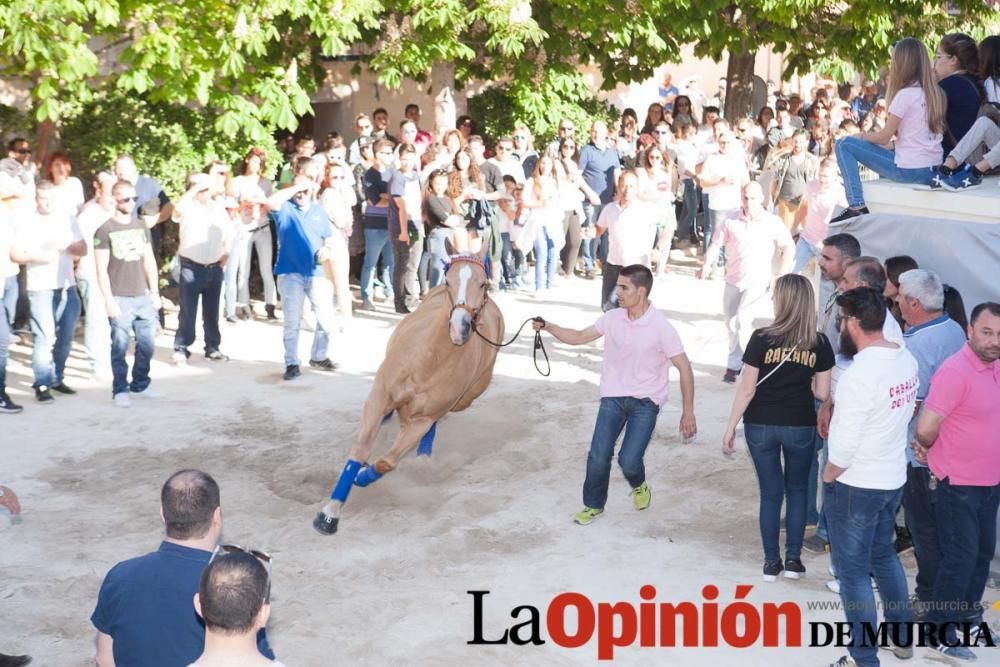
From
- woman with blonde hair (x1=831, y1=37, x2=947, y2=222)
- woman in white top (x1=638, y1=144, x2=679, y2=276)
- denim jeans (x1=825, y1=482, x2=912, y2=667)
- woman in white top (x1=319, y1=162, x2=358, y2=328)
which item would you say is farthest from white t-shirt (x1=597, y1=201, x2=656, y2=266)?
denim jeans (x1=825, y1=482, x2=912, y2=667)

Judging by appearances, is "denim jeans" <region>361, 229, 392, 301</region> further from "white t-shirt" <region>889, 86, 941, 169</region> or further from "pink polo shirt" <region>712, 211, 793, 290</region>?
"white t-shirt" <region>889, 86, 941, 169</region>

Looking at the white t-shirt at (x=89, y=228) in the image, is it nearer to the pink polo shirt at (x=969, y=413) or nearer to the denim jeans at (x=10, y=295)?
the denim jeans at (x=10, y=295)

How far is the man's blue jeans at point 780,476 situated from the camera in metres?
7.61

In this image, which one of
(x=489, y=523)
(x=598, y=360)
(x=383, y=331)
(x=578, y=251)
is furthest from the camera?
(x=578, y=251)

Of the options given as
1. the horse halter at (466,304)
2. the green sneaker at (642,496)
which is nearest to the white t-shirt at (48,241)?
the horse halter at (466,304)

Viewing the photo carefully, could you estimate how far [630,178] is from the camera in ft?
44.4

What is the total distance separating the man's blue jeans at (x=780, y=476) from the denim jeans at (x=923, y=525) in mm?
732

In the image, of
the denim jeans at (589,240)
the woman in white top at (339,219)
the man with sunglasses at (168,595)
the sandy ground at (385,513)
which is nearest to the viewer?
the man with sunglasses at (168,595)

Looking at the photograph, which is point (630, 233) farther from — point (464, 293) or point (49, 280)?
point (49, 280)

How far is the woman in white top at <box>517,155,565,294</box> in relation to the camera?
630 inches

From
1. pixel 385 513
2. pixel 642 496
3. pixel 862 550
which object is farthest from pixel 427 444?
pixel 862 550

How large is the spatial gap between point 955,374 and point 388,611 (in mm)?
3480

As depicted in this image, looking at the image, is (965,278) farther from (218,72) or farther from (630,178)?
(218,72)

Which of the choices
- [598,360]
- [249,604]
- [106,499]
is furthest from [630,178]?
[249,604]
